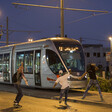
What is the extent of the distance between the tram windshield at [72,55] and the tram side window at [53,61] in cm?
38

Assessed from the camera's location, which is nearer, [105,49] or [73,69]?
[73,69]

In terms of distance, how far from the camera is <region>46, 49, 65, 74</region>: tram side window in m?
16.4

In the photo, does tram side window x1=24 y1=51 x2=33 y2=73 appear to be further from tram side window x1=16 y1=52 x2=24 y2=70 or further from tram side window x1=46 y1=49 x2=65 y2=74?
tram side window x1=46 y1=49 x2=65 y2=74

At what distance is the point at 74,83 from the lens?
15961mm

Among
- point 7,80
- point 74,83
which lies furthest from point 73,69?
point 7,80

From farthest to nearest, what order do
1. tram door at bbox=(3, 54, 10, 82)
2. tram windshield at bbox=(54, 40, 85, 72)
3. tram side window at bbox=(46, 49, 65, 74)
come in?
tram door at bbox=(3, 54, 10, 82) < tram windshield at bbox=(54, 40, 85, 72) < tram side window at bbox=(46, 49, 65, 74)

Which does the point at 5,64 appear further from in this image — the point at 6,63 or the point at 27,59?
the point at 27,59

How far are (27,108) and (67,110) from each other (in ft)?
5.38

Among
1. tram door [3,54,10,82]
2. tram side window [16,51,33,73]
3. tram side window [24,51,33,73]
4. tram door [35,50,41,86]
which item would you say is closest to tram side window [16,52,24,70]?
tram side window [16,51,33,73]

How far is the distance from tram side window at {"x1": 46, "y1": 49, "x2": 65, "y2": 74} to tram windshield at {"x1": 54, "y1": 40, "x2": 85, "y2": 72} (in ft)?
1.24

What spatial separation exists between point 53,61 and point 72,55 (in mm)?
1312

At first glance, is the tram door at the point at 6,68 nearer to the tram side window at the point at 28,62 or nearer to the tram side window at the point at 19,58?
the tram side window at the point at 19,58

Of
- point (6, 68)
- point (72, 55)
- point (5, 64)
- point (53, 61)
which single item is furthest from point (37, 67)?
point (5, 64)

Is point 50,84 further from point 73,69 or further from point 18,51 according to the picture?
point 18,51
